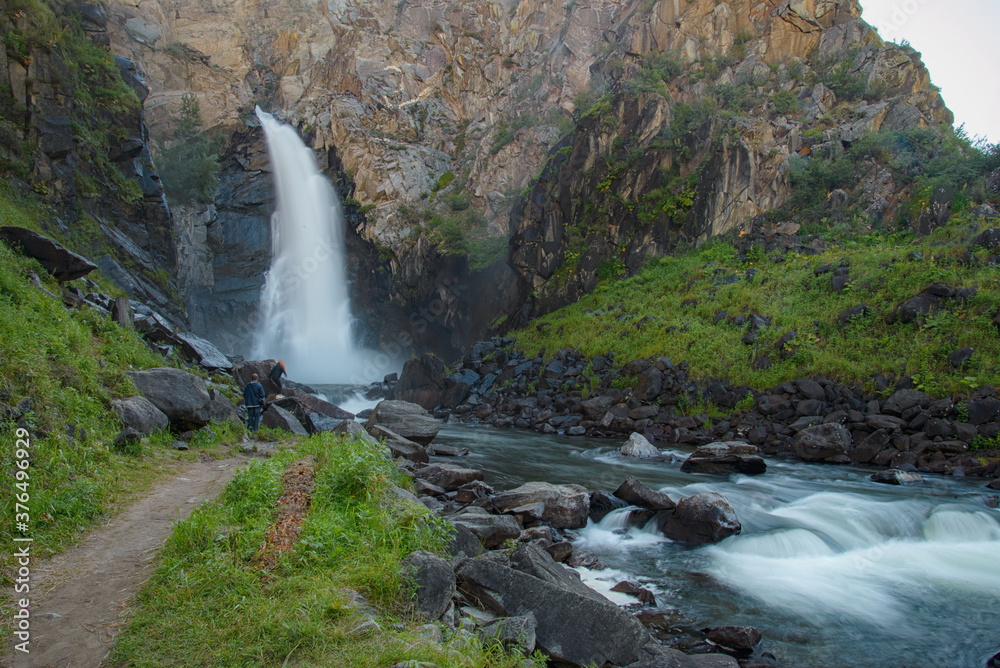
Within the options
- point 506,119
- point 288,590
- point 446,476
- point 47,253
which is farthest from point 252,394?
point 506,119

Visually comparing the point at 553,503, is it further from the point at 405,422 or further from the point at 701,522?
the point at 405,422

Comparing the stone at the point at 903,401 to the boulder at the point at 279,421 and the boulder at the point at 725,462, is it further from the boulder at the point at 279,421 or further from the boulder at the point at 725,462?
the boulder at the point at 279,421

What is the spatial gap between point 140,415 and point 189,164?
1346 inches

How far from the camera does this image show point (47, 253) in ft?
39.7

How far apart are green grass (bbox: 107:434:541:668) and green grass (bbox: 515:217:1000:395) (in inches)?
555

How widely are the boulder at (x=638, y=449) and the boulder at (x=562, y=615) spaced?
10184 mm

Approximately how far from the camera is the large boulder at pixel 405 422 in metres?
13.6

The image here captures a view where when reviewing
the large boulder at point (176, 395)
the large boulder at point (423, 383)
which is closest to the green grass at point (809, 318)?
the large boulder at point (423, 383)

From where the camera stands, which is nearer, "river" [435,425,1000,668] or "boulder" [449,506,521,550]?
"river" [435,425,1000,668]

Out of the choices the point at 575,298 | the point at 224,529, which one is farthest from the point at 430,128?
the point at 224,529

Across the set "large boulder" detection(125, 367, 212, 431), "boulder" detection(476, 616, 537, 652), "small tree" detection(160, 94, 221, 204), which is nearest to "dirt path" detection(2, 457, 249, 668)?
"boulder" detection(476, 616, 537, 652)

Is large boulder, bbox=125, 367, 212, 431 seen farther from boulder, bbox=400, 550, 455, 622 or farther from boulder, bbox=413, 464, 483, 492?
boulder, bbox=400, 550, 455, 622

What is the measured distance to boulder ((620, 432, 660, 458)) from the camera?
14609 mm

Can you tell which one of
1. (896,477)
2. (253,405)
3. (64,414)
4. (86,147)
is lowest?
(896,477)
